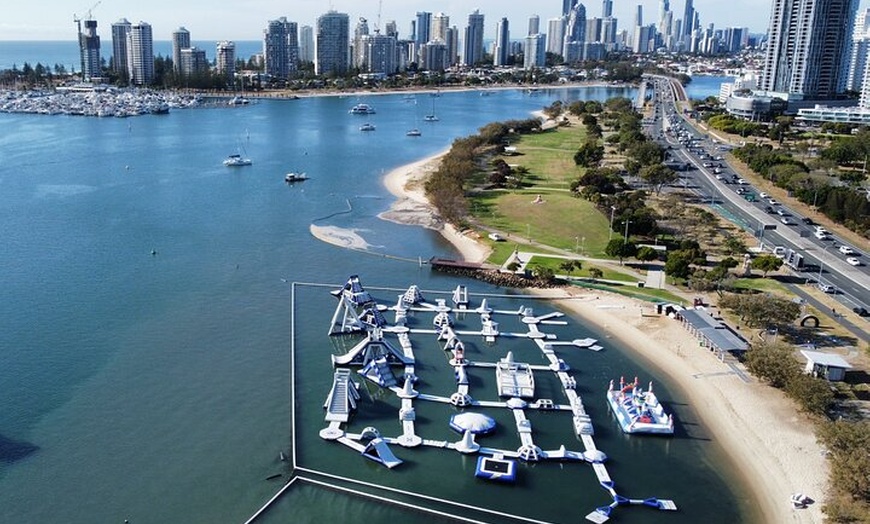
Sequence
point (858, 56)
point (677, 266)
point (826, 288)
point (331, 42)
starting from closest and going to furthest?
point (826, 288)
point (677, 266)
point (858, 56)
point (331, 42)

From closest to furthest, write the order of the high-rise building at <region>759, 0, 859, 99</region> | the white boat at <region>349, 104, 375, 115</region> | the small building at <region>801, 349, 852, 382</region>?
the small building at <region>801, 349, 852, 382</region> → the high-rise building at <region>759, 0, 859, 99</region> → the white boat at <region>349, 104, 375, 115</region>

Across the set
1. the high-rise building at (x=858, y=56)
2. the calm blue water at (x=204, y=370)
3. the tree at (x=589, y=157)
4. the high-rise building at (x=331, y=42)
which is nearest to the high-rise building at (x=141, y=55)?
the high-rise building at (x=331, y=42)

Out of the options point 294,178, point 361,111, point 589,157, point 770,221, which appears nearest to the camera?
point 770,221

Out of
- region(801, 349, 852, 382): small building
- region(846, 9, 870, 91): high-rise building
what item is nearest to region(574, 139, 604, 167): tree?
region(801, 349, 852, 382): small building

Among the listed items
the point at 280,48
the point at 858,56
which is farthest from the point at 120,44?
the point at 858,56

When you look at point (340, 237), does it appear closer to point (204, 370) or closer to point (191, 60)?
point (204, 370)

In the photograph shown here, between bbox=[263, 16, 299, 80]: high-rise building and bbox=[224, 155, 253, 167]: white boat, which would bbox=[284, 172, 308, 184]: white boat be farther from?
bbox=[263, 16, 299, 80]: high-rise building
